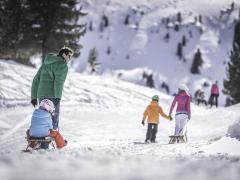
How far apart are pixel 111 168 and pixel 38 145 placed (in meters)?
3.96

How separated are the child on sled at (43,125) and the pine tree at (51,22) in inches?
930

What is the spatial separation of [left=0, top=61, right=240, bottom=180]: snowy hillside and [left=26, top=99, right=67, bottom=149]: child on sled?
387 mm

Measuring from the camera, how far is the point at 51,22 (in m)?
31.9

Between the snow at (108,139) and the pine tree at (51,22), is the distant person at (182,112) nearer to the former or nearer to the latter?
the snow at (108,139)

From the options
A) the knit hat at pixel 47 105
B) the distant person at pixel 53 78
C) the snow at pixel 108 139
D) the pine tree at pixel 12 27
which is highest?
the pine tree at pixel 12 27

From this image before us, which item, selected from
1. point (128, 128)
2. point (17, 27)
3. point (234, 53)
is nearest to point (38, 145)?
point (128, 128)

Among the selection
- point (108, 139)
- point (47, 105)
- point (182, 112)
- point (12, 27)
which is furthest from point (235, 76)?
point (47, 105)

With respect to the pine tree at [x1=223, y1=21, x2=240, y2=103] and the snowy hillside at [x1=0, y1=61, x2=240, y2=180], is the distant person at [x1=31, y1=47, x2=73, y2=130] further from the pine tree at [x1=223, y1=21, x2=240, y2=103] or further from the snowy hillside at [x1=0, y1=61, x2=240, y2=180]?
the pine tree at [x1=223, y1=21, x2=240, y2=103]

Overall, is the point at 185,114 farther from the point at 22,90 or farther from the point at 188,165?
the point at 22,90

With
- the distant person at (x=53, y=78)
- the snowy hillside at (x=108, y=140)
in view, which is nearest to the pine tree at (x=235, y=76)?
the snowy hillside at (x=108, y=140)

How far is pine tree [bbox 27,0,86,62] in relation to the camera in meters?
31.6

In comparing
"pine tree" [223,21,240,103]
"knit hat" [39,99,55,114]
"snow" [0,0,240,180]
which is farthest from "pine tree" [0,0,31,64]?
"knit hat" [39,99,55,114]

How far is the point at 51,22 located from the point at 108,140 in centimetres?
1975

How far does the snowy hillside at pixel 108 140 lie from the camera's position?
4.52 meters
